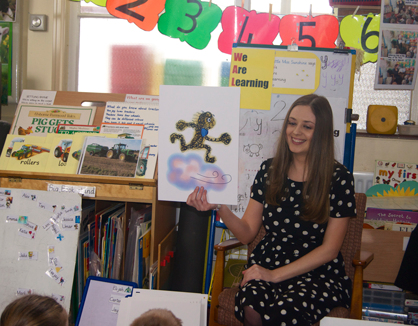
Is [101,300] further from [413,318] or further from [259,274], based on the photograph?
[413,318]

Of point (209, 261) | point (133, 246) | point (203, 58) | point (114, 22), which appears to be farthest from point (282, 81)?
point (114, 22)

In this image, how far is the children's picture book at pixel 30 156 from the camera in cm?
166

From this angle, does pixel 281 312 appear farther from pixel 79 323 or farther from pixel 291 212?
pixel 79 323

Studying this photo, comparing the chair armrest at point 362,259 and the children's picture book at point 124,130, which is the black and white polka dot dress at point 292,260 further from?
the children's picture book at point 124,130

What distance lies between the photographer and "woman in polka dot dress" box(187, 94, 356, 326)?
3.79ft

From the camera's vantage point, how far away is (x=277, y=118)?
1.76m

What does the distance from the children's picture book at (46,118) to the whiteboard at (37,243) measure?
1.61 ft

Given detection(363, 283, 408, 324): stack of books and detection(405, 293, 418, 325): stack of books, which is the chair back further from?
detection(405, 293, 418, 325): stack of books

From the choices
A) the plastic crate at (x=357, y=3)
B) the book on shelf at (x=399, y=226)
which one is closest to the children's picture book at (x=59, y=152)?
the book on shelf at (x=399, y=226)

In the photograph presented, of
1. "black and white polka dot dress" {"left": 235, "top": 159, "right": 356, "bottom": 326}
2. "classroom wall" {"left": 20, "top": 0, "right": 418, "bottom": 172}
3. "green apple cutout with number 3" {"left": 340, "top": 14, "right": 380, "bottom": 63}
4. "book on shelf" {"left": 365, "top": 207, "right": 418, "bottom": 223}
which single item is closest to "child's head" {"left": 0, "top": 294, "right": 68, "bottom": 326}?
"black and white polka dot dress" {"left": 235, "top": 159, "right": 356, "bottom": 326}

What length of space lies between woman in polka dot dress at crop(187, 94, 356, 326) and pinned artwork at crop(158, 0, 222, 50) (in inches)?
49.4

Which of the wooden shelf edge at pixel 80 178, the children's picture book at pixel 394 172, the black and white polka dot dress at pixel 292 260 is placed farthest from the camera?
the children's picture book at pixel 394 172

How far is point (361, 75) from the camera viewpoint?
2.36 meters

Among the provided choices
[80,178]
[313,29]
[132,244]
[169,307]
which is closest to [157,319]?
[169,307]
